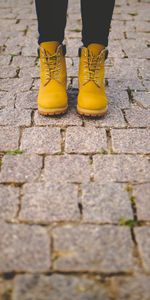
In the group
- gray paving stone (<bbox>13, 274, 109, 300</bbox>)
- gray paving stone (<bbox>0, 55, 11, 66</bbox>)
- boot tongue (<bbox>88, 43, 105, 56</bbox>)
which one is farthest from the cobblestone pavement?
boot tongue (<bbox>88, 43, 105, 56</bbox>)

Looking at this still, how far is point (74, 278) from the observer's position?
47.1 inches

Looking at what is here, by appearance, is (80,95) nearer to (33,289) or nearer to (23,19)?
(33,289)

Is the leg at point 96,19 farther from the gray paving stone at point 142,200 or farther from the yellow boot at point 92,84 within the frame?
the gray paving stone at point 142,200

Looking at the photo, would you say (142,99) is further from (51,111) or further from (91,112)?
(51,111)

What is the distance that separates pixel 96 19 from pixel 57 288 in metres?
1.32

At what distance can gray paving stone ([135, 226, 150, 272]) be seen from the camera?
1262 millimetres

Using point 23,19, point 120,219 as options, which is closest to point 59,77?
point 120,219

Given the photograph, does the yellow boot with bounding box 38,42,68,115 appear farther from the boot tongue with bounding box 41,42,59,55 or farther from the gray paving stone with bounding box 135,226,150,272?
the gray paving stone with bounding box 135,226,150,272

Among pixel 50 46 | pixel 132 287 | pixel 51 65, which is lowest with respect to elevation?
pixel 132 287

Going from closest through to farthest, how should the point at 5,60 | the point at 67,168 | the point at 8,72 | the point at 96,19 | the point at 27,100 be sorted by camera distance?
the point at 67,168
the point at 96,19
the point at 27,100
the point at 8,72
the point at 5,60

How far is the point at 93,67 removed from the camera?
202 centimetres

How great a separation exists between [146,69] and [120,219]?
155cm

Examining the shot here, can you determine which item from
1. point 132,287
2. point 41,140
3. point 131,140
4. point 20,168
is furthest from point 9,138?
point 132,287

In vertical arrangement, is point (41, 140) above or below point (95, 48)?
below
